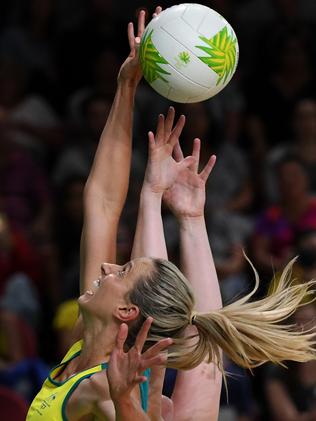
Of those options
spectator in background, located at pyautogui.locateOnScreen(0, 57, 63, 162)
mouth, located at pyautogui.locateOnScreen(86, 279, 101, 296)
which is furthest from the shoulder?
spectator in background, located at pyautogui.locateOnScreen(0, 57, 63, 162)

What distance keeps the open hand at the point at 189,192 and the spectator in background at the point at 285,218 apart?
3.04 metres

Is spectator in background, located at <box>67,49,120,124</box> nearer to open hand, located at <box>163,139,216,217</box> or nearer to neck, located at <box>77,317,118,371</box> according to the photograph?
open hand, located at <box>163,139,216,217</box>

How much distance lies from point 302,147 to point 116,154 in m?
3.70

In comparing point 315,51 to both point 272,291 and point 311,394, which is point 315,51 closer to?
point 311,394

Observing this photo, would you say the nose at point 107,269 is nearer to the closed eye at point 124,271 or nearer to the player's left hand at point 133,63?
the closed eye at point 124,271

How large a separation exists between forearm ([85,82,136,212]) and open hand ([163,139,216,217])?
0.70 ft

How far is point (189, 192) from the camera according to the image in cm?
514

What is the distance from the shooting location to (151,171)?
510cm

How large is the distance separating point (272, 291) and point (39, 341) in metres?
3.68

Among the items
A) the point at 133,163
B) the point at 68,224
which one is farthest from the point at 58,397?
the point at 133,163

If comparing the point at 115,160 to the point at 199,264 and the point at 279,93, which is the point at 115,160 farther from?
the point at 279,93

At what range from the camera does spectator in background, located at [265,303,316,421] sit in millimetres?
7086

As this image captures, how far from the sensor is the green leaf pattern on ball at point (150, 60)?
487 centimetres

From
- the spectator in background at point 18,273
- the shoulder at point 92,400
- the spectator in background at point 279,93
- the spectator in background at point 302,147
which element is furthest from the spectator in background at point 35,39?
the shoulder at point 92,400
